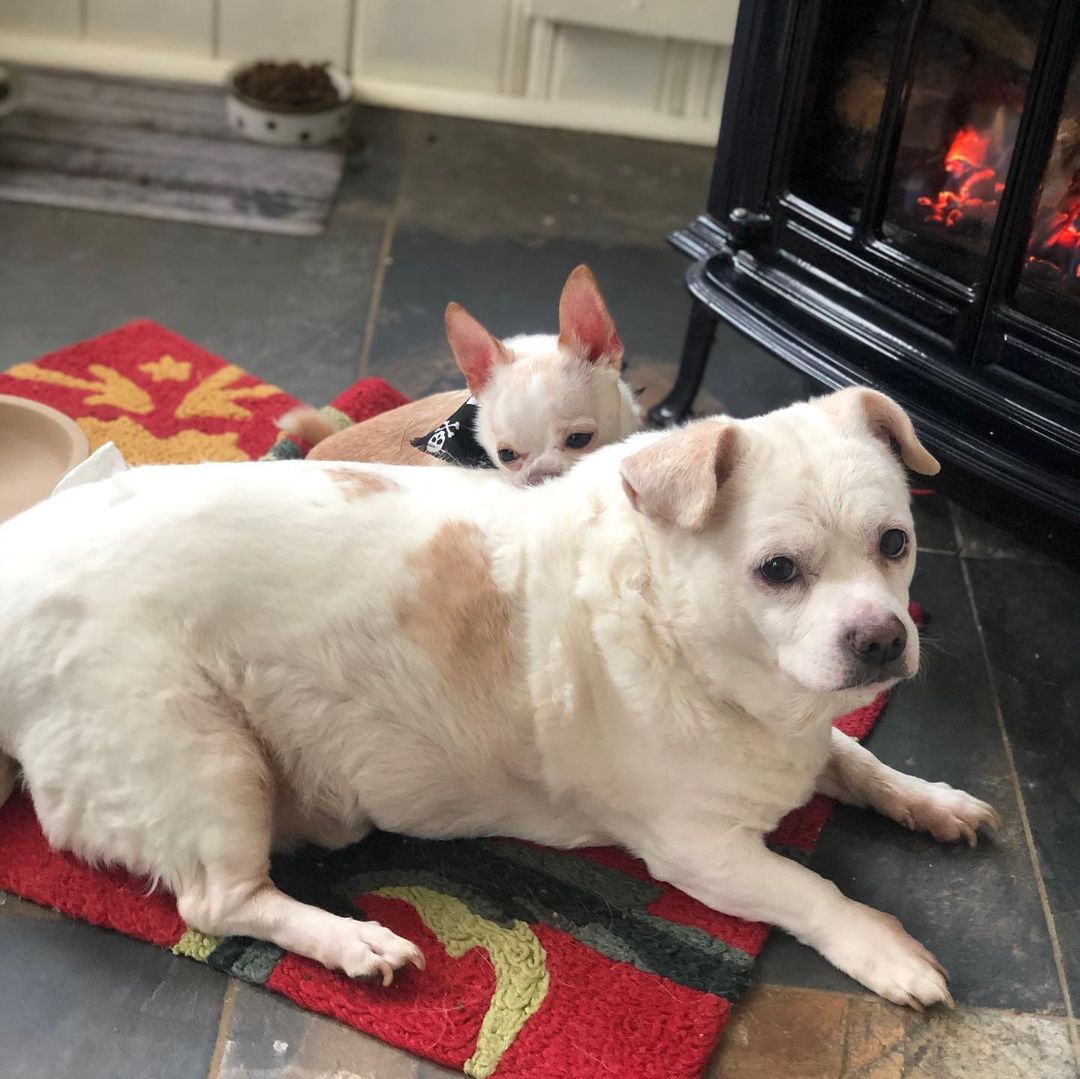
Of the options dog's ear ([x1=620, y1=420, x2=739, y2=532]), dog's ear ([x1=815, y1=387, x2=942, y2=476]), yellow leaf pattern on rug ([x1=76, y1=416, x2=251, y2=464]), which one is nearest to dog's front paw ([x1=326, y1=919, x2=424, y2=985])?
dog's ear ([x1=620, y1=420, x2=739, y2=532])

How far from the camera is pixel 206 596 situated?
1.69 metres

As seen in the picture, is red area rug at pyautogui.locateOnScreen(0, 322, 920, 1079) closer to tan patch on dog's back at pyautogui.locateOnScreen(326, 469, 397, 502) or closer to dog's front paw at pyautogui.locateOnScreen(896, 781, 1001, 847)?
dog's front paw at pyautogui.locateOnScreen(896, 781, 1001, 847)

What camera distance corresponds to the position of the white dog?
64.4 inches

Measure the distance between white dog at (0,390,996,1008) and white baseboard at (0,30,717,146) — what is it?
8.78ft

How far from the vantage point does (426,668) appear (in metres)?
1.72

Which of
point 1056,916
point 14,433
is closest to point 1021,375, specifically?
point 1056,916

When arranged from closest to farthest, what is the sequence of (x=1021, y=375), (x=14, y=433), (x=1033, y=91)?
(x=1033, y=91), (x=1021, y=375), (x=14, y=433)

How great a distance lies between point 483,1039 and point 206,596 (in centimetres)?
66

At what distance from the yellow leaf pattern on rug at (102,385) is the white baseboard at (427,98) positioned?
5.59 feet

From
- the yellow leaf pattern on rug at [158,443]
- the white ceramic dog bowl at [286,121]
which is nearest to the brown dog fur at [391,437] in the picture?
the yellow leaf pattern on rug at [158,443]

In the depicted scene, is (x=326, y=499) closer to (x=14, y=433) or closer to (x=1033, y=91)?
(x=14, y=433)

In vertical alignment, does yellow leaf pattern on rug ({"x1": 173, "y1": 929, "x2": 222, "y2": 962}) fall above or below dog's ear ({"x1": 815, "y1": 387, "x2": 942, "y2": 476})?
below

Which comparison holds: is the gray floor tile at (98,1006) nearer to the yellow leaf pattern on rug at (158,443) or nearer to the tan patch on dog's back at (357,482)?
the tan patch on dog's back at (357,482)

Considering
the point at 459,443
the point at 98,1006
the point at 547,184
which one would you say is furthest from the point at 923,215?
the point at 98,1006
